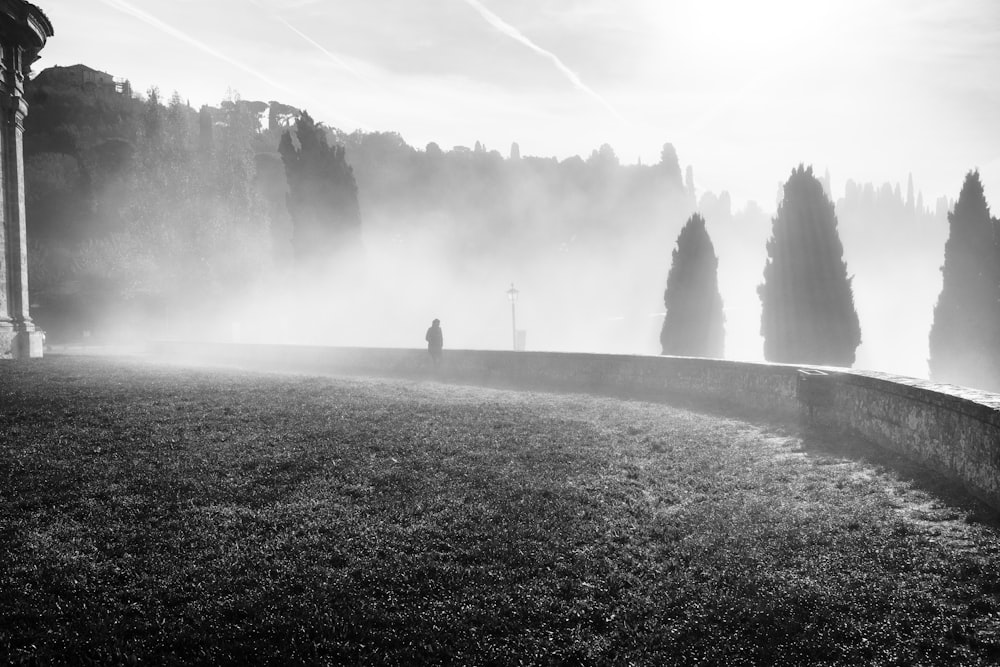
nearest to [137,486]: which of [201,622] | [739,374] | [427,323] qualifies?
[201,622]

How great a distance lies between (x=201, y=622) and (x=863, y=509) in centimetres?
687

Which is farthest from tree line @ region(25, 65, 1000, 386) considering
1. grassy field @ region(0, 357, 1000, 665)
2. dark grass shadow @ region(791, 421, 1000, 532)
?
grassy field @ region(0, 357, 1000, 665)

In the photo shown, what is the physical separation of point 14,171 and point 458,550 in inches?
865

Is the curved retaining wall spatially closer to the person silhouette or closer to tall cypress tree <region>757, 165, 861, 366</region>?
the person silhouette

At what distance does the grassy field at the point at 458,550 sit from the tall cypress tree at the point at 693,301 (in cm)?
1965

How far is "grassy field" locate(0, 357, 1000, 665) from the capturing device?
4.50 meters

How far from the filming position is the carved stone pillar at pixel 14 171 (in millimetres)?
18828

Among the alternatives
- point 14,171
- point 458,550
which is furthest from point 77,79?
point 458,550

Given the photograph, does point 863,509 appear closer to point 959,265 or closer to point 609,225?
point 959,265

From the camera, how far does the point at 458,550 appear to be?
19.4 feet

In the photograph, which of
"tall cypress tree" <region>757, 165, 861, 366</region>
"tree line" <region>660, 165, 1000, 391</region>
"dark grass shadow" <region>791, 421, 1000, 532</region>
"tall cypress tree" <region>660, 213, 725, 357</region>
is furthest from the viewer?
"tall cypress tree" <region>660, 213, 725, 357</region>

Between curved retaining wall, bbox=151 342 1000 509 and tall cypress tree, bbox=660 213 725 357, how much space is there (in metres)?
9.93

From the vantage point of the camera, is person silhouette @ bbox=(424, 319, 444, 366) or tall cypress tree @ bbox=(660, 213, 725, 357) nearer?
person silhouette @ bbox=(424, 319, 444, 366)

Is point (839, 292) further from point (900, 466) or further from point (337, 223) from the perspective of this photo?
point (337, 223)
